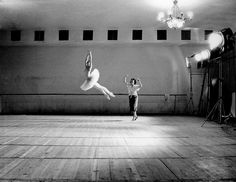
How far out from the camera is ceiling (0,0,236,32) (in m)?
8.53

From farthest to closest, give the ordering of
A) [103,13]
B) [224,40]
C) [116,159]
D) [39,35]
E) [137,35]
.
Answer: [39,35] < [137,35] < [103,13] < [224,40] < [116,159]

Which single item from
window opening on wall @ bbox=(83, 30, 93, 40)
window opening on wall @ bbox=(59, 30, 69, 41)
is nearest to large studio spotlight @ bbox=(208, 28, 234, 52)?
window opening on wall @ bbox=(83, 30, 93, 40)

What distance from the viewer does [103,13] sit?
970 centimetres

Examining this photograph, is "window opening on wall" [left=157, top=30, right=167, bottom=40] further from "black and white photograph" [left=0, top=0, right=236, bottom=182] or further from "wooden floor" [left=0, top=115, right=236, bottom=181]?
"wooden floor" [left=0, top=115, right=236, bottom=181]

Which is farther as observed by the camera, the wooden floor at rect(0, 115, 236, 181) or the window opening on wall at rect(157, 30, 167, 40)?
the window opening on wall at rect(157, 30, 167, 40)

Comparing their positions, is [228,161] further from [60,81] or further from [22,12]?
[60,81]

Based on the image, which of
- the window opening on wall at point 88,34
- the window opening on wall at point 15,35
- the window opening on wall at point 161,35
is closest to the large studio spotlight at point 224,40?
the window opening on wall at point 161,35

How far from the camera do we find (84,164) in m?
3.08

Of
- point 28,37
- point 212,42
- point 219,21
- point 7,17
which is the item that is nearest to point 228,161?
point 212,42

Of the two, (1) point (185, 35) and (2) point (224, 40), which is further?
(1) point (185, 35)

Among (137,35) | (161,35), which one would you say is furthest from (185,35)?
(137,35)

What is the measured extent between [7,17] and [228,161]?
9915mm

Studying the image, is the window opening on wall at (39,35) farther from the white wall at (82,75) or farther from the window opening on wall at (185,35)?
the window opening on wall at (185,35)

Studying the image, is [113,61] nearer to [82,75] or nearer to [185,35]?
[82,75]
